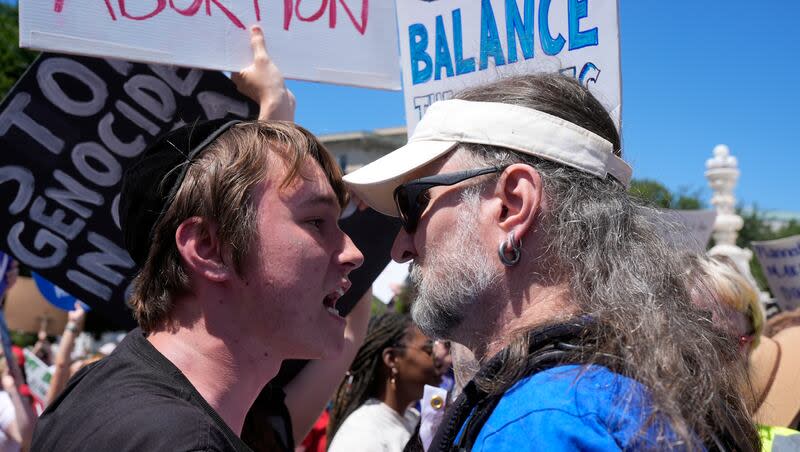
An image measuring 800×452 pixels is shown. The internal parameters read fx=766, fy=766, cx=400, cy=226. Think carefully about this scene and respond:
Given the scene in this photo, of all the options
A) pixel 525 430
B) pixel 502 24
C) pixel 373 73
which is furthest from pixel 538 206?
pixel 373 73

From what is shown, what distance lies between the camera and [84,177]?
107 inches

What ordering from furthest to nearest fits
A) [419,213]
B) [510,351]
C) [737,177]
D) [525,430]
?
[737,177] < [419,213] < [510,351] < [525,430]

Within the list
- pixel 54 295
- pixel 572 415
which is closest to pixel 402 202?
pixel 572 415

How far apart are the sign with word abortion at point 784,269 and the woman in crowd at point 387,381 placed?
3415 millimetres

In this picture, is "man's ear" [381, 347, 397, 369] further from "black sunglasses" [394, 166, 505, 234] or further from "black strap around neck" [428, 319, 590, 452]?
"black strap around neck" [428, 319, 590, 452]

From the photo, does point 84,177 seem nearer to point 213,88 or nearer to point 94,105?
point 94,105

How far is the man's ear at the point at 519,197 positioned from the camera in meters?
1.60

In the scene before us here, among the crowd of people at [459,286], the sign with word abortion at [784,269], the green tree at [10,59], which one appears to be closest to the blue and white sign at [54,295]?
the crowd of people at [459,286]

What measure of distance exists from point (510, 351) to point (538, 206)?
0.34 m

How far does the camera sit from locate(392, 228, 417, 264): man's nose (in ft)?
5.89

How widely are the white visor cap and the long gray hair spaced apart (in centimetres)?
3

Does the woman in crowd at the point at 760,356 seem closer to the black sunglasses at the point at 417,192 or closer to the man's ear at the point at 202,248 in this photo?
the black sunglasses at the point at 417,192

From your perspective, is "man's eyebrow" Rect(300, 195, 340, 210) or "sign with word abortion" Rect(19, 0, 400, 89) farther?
"sign with word abortion" Rect(19, 0, 400, 89)

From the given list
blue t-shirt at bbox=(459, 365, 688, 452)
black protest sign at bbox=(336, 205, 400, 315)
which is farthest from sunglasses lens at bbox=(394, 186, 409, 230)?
black protest sign at bbox=(336, 205, 400, 315)
